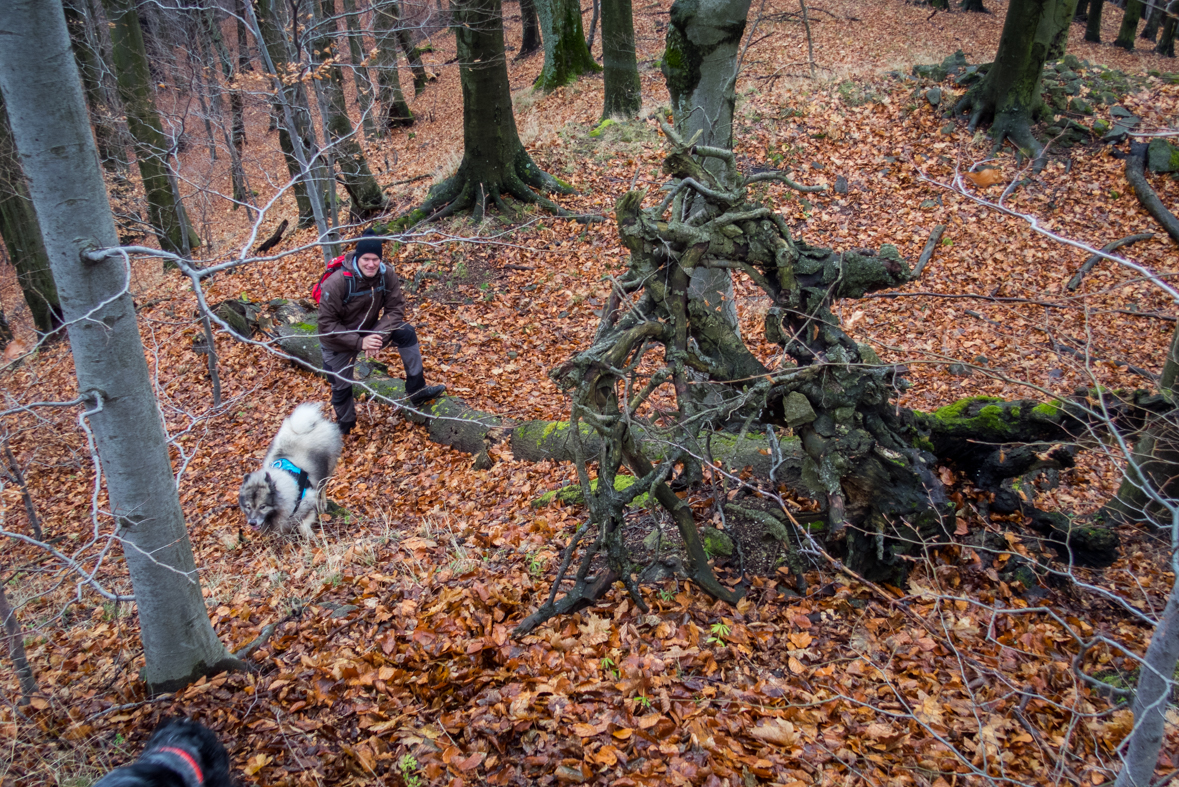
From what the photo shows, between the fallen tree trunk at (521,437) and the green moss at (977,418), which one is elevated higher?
the green moss at (977,418)

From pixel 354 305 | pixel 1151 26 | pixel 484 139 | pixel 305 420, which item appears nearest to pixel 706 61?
pixel 354 305

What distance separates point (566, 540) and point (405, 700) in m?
1.85

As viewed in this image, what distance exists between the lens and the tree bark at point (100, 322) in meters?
2.82

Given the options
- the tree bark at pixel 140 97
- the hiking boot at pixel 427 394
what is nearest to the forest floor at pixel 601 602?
the hiking boot at pixel 427 394

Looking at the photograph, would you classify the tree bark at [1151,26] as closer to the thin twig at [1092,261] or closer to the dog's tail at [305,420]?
the thin twig at [1092,261]

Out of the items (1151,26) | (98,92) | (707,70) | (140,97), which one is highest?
(1151,26)

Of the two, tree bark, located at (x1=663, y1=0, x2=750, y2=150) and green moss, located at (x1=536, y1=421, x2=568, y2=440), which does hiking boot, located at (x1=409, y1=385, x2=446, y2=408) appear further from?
tree bark, located at (x1=663, y1=0, x2=750, y2=150)

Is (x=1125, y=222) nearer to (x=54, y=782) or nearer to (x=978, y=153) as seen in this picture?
(x=978, y=153)

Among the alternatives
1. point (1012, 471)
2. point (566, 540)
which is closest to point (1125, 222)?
point (1012, 471)

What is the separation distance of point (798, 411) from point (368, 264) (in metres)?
4.85

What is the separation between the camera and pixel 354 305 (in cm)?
718

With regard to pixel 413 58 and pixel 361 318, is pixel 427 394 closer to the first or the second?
pixel 361 318

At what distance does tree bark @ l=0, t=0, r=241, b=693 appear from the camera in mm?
2822

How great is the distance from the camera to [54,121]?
2873 millimetres
